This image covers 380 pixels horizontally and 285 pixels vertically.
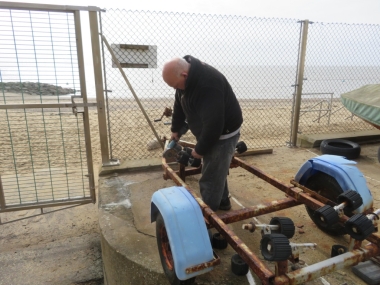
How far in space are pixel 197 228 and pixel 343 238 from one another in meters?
1.77

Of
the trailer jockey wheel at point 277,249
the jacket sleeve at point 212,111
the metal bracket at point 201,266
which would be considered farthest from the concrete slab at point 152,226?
the jacket sleeve at point 212,111

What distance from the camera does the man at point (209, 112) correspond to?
2.52 meters

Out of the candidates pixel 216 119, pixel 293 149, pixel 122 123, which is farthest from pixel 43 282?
pixel 122 123

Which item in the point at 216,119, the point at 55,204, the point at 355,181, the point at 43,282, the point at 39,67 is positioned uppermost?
the point at 39,67

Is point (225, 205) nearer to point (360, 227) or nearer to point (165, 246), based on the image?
point (165, 246)

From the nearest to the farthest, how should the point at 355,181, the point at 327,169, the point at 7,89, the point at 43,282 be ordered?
the point at 355,181 → the point at 327,169 → the point at 43,282 → the point at 7,89

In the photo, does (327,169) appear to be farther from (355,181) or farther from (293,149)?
(293,149)

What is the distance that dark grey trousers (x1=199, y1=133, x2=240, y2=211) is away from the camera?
2.82 metres

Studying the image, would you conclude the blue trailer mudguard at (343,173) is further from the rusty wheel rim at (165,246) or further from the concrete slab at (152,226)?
the rusty wheel rim at (165,246)

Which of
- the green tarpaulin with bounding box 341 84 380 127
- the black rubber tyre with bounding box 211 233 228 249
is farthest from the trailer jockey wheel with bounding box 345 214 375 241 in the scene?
the green tarpaulin with bounding box 341 84 380 127

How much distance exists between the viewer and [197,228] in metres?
2.04

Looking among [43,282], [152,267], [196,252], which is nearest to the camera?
[196,252]

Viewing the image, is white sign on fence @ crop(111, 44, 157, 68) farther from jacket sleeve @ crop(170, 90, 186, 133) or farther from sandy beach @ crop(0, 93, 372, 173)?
jacket sleeve @ crop(170, 90, 186, 133)

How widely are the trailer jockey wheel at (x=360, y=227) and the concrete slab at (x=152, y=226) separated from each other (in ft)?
2.09
